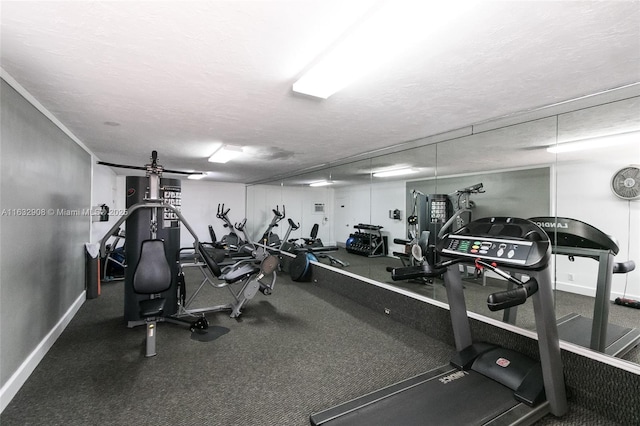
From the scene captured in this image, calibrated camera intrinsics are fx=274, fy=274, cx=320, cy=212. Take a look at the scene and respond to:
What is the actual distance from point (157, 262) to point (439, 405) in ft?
9.64

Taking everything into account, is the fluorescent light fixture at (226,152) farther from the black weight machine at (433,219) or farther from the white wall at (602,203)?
the white wall at (602,203)

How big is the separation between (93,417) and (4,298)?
107 centimetres

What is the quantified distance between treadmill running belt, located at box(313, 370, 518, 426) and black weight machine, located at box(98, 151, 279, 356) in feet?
6.64

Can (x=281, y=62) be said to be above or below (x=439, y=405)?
above

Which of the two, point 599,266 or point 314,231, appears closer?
point 599,266

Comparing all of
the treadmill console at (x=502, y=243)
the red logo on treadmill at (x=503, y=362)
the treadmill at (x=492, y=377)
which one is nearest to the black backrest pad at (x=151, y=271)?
the treadmill at (x=492, y=377)

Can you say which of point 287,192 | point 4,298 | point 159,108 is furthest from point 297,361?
point 287,192

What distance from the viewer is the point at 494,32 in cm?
145

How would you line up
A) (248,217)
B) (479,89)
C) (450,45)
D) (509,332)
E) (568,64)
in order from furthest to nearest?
(248,217) → (509,332) → (479,89) → (568,64) → (450,45)

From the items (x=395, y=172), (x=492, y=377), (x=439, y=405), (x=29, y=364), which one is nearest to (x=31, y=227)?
(x=29, y=364)

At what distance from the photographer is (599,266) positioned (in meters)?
2.44

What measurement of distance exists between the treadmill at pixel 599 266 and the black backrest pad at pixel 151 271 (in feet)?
12.8

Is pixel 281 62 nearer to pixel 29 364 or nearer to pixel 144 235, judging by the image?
pixel 144 235

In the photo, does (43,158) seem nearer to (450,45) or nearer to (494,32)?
(450,45)
